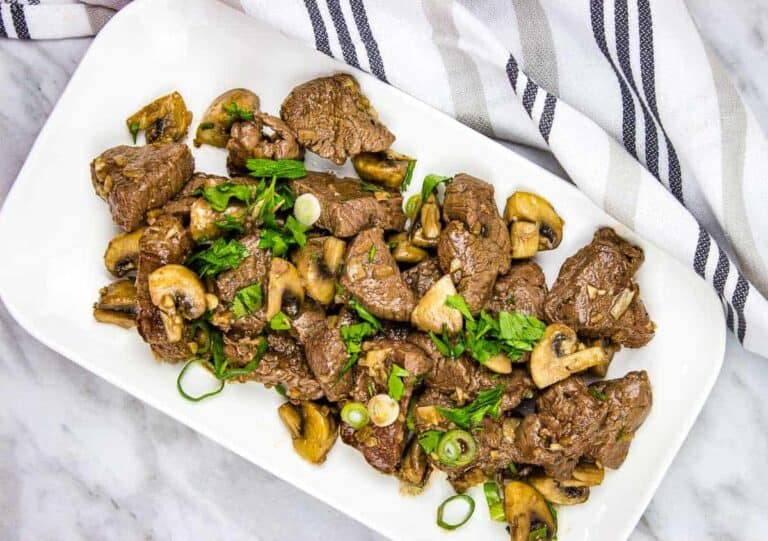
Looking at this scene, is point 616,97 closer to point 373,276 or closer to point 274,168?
point 373,276

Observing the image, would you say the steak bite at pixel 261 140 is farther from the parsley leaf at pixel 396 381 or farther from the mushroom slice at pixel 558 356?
the mushroom slice at pixel 558 356

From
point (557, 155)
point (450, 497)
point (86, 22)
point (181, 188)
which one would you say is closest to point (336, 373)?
point (450, 497)

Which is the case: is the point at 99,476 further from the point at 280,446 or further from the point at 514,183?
the point at 514,183

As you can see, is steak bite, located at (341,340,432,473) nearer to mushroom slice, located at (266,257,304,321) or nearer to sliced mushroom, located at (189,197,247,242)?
mushroom slice, located at (266,257,304,321)

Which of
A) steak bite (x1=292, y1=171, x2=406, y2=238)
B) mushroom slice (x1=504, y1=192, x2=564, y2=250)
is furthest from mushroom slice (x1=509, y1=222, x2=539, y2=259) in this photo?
steak bite (x1=292, y1=171, x2=406, y2=238)

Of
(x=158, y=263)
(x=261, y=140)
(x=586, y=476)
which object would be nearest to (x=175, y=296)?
(x=158, y=263)
